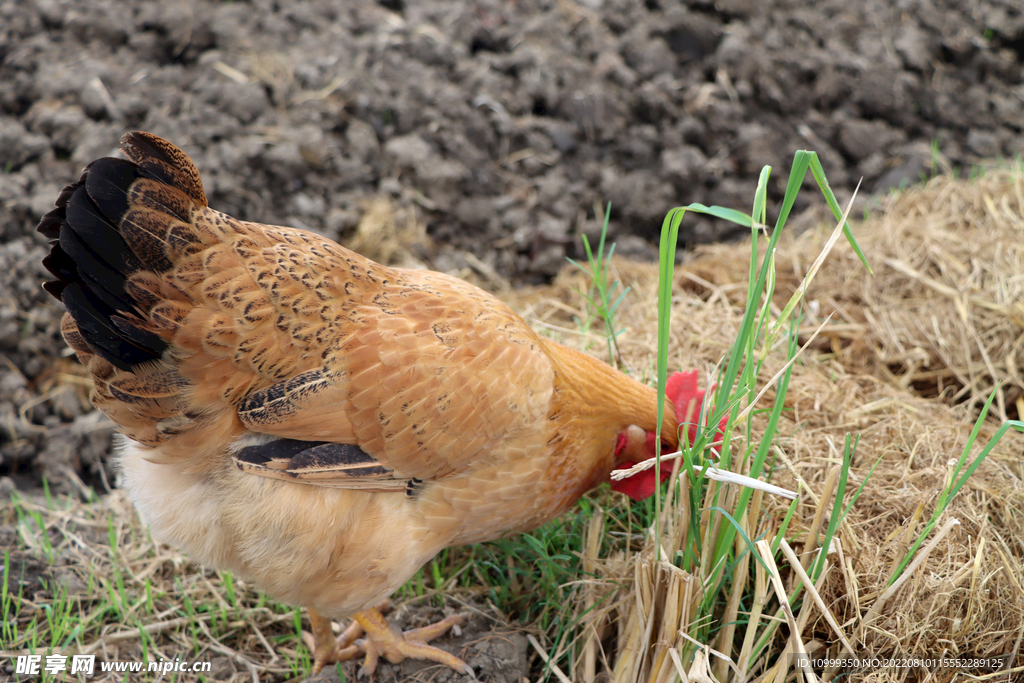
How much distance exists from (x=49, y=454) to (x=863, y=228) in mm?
4466

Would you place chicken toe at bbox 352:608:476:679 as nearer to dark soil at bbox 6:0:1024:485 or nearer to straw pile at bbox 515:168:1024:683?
straw pile at bbox 515:168:1024:683

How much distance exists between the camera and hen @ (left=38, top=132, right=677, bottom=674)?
188 cm

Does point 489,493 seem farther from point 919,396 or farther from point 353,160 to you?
point 353,160

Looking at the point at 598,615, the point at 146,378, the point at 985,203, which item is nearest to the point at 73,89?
the point at 146,378

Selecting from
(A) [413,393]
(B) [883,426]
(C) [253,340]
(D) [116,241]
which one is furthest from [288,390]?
(B) [883,426]

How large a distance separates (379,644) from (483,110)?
3.40 m

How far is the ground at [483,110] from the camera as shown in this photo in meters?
3.87

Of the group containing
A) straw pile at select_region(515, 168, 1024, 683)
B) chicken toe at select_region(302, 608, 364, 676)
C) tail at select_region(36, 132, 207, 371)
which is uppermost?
tail at select_region(36, 132, 207, 371)

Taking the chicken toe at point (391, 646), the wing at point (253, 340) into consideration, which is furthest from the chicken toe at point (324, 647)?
the wing at point (253, 340)

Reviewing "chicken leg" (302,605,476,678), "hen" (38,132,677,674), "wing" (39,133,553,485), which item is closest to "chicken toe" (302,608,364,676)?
"chicken leg" (302,605,476,678)

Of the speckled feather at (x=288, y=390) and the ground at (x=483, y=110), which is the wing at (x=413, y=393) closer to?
the speckled feather at (x=288, y=390)

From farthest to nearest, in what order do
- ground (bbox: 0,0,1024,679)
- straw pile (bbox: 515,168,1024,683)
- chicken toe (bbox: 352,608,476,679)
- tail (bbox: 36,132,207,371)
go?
ground (bbox: 0,0,1024,679), chicken toe (bbox: 352,608,476,679), straw pile (bbox: 515,168,1024,683), tail (bbox: 36,132,207,371)

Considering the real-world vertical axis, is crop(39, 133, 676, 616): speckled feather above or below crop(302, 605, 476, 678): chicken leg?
above

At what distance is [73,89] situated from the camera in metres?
3.95
